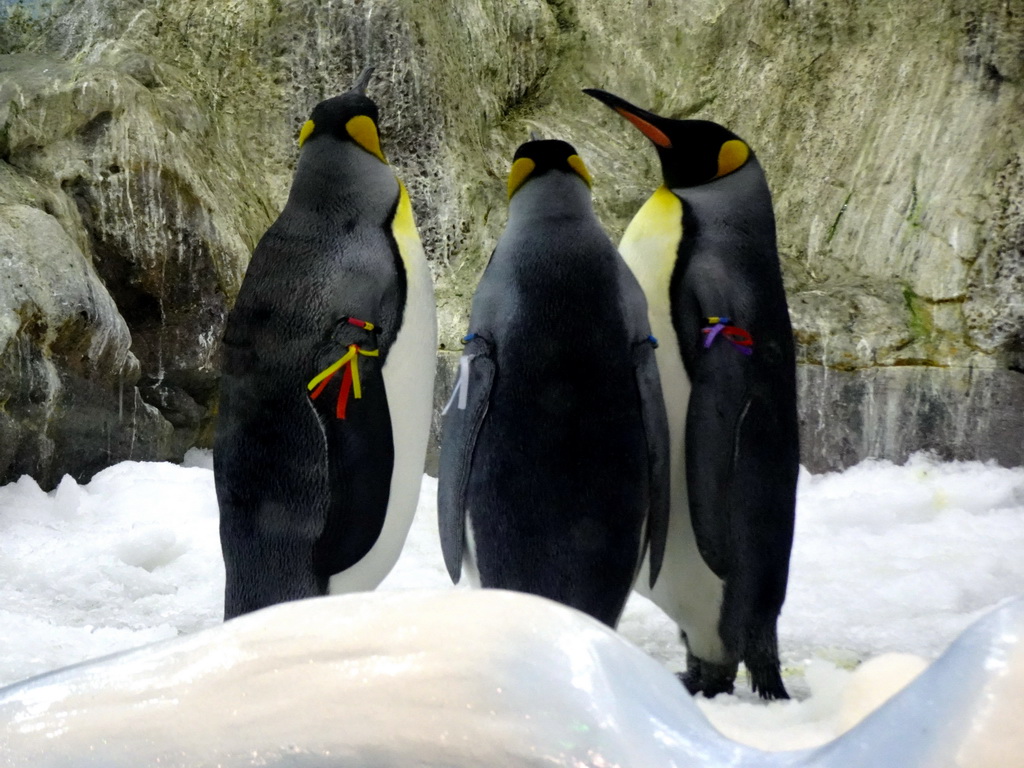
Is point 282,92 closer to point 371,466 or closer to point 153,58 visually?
point 153,58

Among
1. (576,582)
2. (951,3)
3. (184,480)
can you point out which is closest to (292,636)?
(576,582)

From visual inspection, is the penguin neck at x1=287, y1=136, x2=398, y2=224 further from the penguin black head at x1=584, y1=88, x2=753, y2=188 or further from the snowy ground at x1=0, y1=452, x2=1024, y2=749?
the snowy ground at x1=0, y1=452, x2=1024, y2=749

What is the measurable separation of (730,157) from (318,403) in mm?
893

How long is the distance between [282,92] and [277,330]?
3104 millimetres

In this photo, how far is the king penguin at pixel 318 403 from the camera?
1.61 m

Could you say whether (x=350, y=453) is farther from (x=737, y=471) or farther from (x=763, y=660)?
(x=763, y=660)

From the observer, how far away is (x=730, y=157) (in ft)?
6.23

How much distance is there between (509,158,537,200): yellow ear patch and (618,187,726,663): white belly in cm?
27

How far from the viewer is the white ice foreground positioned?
1.69 ft

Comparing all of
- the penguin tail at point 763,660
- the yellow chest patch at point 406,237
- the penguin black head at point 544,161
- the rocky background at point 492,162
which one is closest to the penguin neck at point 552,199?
the penguin black head at point 544,161

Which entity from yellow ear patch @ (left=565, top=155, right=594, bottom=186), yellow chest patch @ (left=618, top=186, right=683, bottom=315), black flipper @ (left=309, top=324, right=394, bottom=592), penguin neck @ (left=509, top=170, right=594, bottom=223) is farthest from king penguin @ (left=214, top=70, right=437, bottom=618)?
yellow chest patch @ (left=618, top=186, right=683, bottom=315)

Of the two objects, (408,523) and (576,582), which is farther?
(408,523)

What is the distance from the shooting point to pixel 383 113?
440 cm

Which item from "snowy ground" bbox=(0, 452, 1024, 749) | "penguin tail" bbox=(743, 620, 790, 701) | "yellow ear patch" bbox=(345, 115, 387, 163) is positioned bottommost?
Result: "snowy ground" bbox=(0, 452, 1024, 749)
